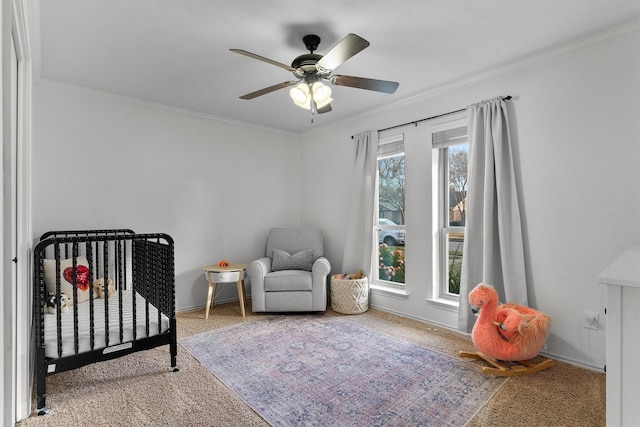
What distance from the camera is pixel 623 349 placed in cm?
120

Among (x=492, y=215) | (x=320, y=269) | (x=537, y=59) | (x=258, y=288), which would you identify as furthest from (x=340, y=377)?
(x=537, y=59)

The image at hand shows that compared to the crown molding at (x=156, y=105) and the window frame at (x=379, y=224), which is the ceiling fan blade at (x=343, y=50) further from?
the crown molding at (x=156, y=105)

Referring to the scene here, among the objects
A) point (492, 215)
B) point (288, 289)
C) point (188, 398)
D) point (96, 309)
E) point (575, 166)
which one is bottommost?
point (188, 398)

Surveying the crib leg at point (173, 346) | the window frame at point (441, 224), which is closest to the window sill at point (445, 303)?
the window frame at point (441, 224)

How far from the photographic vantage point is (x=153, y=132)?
12.4 feet

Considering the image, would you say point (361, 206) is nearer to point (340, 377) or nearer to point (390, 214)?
point (390, 214)

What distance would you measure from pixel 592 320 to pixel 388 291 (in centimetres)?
186

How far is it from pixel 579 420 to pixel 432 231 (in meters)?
1.90

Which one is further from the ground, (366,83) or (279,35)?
(279,35)

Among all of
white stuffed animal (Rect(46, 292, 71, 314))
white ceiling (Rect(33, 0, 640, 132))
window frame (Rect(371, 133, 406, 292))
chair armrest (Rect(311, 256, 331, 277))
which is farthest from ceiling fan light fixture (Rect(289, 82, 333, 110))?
white stuffed animal (Rect(46, 292, 71, 314))

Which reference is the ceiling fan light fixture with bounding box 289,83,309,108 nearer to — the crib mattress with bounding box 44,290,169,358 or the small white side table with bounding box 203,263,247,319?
the crib mattress with bounding box 44,290,169,358

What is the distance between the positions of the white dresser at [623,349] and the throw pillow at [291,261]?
3203 mm

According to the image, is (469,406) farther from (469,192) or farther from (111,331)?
(111,331)

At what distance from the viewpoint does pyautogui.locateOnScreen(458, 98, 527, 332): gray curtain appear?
2.81 m
